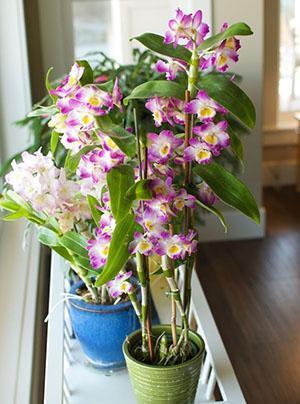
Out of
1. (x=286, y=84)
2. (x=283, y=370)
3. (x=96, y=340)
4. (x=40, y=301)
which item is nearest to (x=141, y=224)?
(x=96, y=340)

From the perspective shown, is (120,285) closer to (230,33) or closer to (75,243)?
(75,243)

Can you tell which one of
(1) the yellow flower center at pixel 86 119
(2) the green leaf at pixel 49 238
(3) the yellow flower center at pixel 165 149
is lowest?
(2) the green leaf at pixel 49 238

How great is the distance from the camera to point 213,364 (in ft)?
3.87

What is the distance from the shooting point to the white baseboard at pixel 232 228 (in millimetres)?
3303

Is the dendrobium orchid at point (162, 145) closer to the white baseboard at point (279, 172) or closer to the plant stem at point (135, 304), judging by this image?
the plant stem at point (135, 304)

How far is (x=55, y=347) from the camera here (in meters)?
1.17

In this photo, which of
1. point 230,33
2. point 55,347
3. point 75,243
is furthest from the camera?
point 55,347

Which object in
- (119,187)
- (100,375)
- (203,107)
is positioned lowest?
(100,375)

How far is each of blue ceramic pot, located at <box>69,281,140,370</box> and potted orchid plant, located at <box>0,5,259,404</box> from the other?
0.13 metres

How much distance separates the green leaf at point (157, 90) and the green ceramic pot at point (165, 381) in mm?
433

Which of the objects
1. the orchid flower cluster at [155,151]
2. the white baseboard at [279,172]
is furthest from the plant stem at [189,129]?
the white baseboard at [279,172]

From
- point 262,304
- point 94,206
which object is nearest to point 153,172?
point 94,206

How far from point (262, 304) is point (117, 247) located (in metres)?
1.83

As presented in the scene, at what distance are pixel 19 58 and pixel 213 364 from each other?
1543 millimetres
